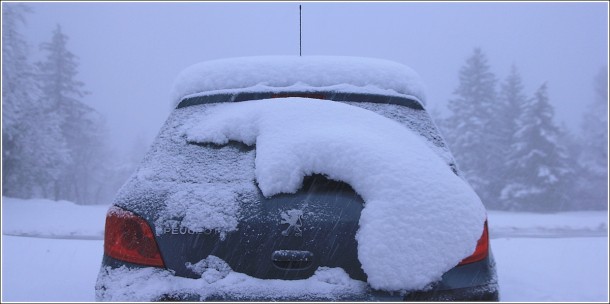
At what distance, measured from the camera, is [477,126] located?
116 ft

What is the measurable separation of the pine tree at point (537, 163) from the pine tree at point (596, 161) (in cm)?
468

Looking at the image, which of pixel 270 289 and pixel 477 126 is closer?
pixel 270 289

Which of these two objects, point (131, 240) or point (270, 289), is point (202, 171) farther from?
point (270, 289)

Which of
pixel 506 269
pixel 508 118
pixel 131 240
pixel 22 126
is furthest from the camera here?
pixel 508 118

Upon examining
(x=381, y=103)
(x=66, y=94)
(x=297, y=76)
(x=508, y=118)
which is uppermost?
(x=66, y=94)

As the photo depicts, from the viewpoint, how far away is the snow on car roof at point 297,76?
2.69 meters

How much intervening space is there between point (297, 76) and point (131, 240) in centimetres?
130

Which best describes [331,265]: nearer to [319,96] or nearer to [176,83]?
[319,96]

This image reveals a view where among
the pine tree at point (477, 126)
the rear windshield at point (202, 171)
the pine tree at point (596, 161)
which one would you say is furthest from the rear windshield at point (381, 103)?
the pine tree at point (596, 161)

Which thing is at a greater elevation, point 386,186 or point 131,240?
point 386,186

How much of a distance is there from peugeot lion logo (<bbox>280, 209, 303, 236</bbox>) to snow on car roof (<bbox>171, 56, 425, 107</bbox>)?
0.94 meters

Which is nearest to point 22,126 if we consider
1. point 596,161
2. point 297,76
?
point 297,76

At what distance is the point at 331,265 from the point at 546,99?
3500cm

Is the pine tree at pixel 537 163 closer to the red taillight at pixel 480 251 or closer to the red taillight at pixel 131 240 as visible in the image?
the red taillight at pixel 480 251
